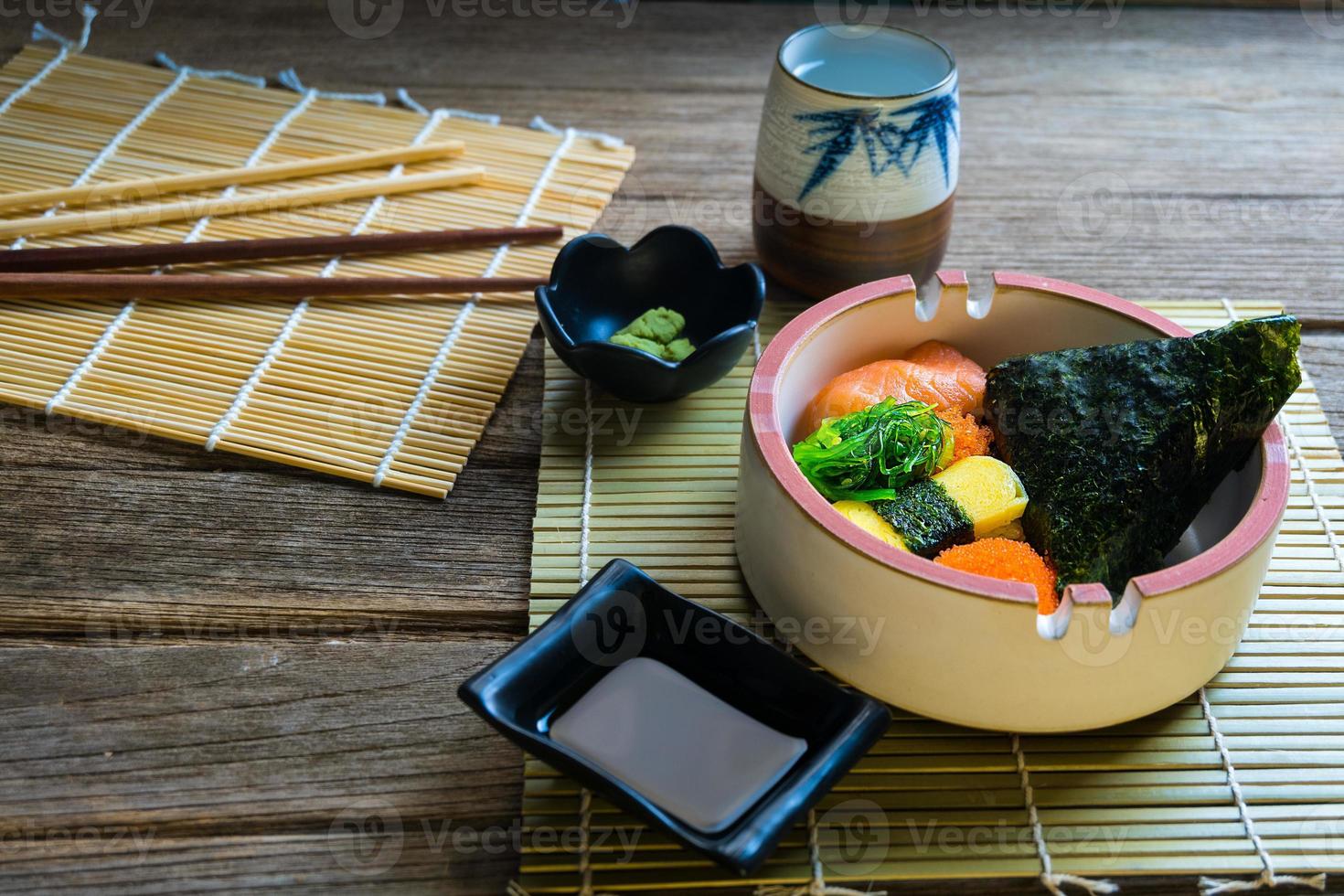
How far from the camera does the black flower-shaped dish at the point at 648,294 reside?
148cm

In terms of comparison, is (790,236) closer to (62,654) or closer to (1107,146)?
(1107,146)

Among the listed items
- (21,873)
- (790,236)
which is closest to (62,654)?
(21,873)

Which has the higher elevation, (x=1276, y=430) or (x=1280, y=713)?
(x=1276, y=430)

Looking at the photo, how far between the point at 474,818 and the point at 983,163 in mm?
1463

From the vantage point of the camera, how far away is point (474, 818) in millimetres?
1105

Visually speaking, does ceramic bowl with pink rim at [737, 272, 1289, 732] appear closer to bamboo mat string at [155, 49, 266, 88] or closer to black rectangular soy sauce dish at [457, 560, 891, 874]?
black rectangular soy sauce dish at [457, 560, 891, 874]

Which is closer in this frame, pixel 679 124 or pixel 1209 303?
pixel 1209 303

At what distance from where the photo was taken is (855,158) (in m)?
1.55

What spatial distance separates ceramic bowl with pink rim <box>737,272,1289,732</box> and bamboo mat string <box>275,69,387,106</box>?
3.67ft

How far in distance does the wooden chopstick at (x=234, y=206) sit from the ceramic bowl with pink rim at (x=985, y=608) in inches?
32.5

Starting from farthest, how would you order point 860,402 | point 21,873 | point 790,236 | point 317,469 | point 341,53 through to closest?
point 341,53, point 790,236, point 317,469, point 860,402, point 21,873

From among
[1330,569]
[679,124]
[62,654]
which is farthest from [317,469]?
[1330,569]

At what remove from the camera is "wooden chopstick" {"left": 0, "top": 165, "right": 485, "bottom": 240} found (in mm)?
1745

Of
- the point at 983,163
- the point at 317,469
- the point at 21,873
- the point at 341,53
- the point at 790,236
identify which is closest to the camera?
the point at 21,873
